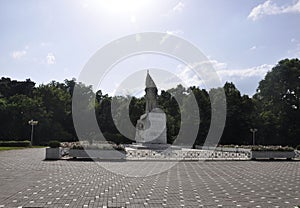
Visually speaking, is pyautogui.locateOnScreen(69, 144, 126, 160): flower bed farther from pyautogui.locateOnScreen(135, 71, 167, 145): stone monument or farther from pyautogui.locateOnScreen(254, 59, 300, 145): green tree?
pyautogui.locateOnScreen(254, 59, 300, 145): green tree

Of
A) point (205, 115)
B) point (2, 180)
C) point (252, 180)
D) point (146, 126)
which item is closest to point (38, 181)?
point (2, 180)

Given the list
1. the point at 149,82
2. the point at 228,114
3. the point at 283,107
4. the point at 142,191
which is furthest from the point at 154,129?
the point at 142,191

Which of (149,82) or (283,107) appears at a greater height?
(149,82)

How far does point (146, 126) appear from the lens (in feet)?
139

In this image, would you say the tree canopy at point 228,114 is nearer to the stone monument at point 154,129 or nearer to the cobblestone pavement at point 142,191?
the stone monument at point 154,129

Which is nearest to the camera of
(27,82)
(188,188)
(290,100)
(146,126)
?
(188,188)

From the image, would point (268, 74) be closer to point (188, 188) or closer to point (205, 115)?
point (205, 115)

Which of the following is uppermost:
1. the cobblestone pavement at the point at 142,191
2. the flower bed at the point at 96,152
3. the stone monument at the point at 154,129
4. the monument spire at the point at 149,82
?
the monument spire at the point at 149,82

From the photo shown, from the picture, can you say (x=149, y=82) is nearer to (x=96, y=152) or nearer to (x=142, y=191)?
(x=96, y=152)

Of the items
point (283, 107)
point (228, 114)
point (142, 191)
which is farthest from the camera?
point (228, 114)

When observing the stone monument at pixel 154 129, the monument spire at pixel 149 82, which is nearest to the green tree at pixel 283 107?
the stone monument at pixel 154 129

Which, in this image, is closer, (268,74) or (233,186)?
(233,186)

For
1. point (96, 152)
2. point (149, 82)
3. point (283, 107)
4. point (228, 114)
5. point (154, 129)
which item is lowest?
point (96, 152)

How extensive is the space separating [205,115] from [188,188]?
46686 mm
